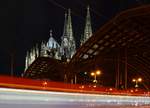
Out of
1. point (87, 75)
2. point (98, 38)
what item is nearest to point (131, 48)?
point (98, 38)

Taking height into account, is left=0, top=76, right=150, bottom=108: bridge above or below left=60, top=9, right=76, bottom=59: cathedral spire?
below

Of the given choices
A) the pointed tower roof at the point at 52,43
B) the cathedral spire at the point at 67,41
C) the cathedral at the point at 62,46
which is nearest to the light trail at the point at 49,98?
the cathedral spire at the point at 67,41

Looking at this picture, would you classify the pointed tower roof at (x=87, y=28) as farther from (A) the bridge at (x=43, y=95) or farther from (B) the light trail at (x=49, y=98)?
(A) the bridge at (x=43, y=95)

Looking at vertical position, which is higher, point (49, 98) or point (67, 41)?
point (67, 41)

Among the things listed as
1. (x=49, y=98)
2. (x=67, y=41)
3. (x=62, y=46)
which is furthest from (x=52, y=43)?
(x=49, y=98)

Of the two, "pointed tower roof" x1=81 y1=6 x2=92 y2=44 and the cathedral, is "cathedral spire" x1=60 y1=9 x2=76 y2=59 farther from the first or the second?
"pointed tower roof" x1=81 y1=6 x2=92 y2=44

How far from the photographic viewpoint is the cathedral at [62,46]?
446 feet

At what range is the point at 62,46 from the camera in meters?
139

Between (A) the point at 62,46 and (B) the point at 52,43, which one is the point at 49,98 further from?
(B) the point at 52,43

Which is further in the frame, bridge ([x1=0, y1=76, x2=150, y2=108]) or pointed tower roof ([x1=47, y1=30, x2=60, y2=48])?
pointed tower roof ([x1=47, y1=30, x2=60, y2=48])

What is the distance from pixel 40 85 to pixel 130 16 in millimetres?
31637

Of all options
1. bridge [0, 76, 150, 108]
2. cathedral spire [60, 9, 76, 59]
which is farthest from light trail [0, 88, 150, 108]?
cathedral spire [60, 9, 76, 59]

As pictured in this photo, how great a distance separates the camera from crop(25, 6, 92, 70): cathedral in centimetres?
13600

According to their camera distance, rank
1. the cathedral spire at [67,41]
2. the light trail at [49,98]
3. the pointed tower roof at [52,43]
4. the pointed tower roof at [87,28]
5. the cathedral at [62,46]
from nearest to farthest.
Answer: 1. the light trail at [49,98]
2. the cathedral spire at [67,41]
3. the cathedral at [62,46]
4. the pointed tower roof at [52,43]
5. the pointed tower roof at [87,28]
